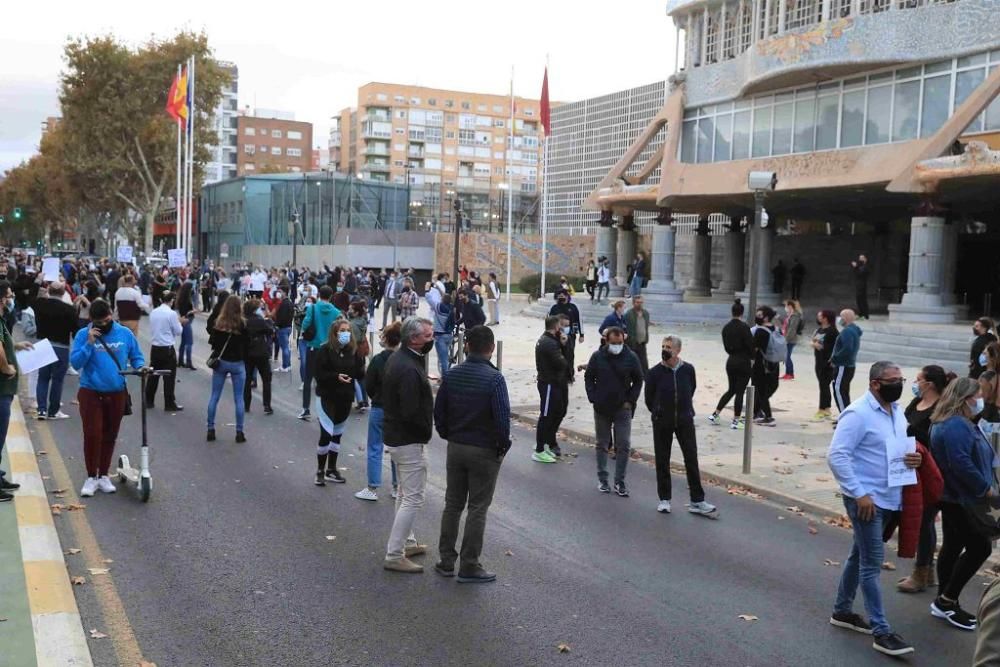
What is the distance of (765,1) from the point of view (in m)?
33.1

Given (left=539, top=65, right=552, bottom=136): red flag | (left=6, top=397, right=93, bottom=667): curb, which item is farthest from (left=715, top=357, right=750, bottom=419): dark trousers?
(left=539, top=65, right=552, bottom=136): red flag

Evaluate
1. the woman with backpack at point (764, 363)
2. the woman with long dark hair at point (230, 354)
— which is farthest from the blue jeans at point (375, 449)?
the woman with backpack at point (764, 363)

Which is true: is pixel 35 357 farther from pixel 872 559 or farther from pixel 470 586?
pixel 872 559

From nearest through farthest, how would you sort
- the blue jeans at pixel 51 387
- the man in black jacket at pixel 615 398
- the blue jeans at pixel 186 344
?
the man in black jacket at pixel 615 398, the blue jeans at pixel 51 387, the blue jeans at pixel 186 344

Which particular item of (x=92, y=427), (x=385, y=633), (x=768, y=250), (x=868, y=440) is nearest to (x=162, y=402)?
(x=92, y=427)

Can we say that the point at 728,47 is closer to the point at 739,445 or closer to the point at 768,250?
the point at 768,250

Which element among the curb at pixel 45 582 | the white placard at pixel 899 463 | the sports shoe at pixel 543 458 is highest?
the white placard at pixel 899 463

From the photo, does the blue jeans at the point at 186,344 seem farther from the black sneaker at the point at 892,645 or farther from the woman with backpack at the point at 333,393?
the black sneaker at the point at 892,645

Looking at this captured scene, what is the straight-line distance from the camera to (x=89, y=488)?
8.95 meters

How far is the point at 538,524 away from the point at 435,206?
6043cm

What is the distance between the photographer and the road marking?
5609mm

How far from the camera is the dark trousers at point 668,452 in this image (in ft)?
30.3

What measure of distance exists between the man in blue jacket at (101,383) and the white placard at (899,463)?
260 inches

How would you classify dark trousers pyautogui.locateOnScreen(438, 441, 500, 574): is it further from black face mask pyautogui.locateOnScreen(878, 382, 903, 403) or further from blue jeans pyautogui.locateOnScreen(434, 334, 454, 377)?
blue jeans pyautogui.locateOnScreen(434, 334, 454, 377)
